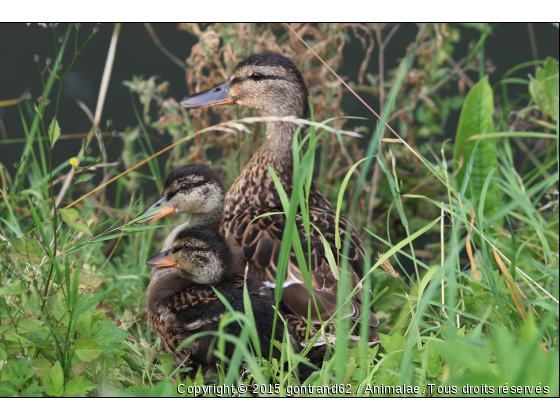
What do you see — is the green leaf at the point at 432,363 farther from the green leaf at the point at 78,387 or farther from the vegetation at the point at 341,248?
the green leaf at the point at 78,387

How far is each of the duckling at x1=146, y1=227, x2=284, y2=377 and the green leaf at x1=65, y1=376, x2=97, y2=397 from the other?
0.41 meters

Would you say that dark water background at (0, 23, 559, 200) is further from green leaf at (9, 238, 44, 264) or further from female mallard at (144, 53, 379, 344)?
green leaf at (9, 238, 44, 264)

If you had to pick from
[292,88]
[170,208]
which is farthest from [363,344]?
[292,88]

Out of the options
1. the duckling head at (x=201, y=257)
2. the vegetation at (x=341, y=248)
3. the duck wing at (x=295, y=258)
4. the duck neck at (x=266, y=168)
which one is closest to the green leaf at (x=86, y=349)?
the vegetation at (x=341, y=248)

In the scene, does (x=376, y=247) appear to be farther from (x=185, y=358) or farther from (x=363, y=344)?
(x=363, y=344)

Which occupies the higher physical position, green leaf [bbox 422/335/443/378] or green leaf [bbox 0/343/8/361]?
green leaf [bbox 0/343/8/361]

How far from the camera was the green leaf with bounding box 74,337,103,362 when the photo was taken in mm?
1941

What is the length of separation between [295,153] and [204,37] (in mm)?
1698

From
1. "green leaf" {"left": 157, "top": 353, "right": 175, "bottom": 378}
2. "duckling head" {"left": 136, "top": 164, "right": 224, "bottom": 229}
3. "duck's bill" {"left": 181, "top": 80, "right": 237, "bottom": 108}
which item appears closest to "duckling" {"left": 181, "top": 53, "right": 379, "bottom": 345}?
"duck's bill" {"left": 181, "top": 80, "right": 237, "bottom": 108}

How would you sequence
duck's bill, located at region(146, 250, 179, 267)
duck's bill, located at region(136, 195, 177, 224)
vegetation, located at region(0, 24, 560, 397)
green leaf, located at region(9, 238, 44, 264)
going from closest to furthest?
vegetation, located at region(0, 24, 560, 397)
green leaf, located at region(9, 238, 44, 264)
duck's bill, located at region(146, 250, 179, 267)
duck's bill, located at region(136, 195, 177, 224)

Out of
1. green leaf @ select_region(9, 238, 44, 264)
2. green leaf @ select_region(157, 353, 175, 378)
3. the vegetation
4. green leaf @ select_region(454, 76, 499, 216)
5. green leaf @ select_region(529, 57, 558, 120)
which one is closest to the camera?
the vegetation

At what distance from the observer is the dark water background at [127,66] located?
Answer: 4.18m

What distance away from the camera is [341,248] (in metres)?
2.63

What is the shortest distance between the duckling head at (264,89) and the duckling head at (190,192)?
404mm
